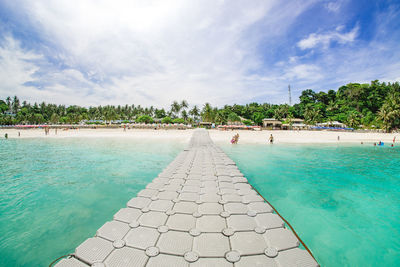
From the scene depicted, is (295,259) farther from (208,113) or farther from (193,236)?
(208,113)

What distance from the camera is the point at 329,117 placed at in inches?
2645

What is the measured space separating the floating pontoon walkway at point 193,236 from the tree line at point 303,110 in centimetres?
6197

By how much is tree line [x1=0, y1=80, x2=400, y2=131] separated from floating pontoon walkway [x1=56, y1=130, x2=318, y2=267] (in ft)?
203

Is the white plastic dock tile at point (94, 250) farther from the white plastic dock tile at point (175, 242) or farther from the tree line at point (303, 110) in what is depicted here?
the tree line at point (303, 110)

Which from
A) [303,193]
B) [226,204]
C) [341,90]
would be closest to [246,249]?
[226,204]

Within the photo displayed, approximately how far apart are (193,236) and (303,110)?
8939 centimetres

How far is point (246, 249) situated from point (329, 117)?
82.1 metres

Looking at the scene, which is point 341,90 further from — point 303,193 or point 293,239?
point 293,239

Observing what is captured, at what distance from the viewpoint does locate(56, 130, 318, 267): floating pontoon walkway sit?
2121mm

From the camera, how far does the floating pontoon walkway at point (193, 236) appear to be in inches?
83.5

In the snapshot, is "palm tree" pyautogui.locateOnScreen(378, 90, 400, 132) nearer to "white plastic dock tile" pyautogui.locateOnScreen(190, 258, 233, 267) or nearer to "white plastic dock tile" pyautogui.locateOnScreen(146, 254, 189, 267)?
"white plastic dock tile" pyautogui.locateOnScreen(190, 258, 233, 267)

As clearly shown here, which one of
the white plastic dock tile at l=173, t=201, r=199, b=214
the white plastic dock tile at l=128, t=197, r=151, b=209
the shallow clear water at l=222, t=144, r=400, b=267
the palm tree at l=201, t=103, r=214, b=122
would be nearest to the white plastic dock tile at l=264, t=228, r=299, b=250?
the white plastic dock tile at l=173, t=201, r=199, b=214

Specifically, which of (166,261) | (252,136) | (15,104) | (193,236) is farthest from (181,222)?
(15,104)

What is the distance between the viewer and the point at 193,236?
2.62 metres
